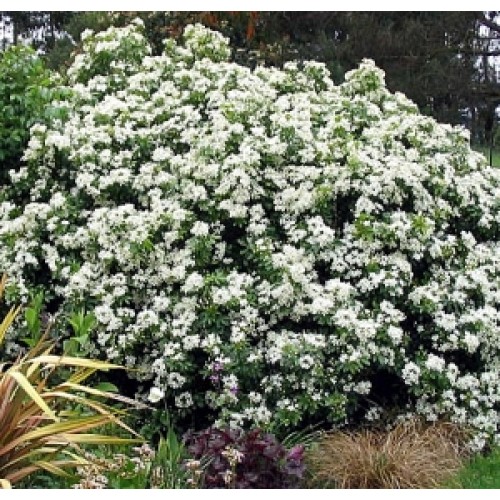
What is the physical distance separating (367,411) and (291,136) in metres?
1.71

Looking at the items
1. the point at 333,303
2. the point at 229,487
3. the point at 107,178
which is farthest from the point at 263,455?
the point at 107,178

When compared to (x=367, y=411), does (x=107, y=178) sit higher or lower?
higher

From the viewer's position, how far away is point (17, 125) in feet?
19.3

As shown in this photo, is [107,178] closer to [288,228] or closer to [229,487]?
[288,228]

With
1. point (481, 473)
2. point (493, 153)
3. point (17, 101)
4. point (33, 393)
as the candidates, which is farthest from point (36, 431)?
point (493, 153)

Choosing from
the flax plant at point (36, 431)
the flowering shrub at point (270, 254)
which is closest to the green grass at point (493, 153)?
the flowering shrub at point (270, 254)

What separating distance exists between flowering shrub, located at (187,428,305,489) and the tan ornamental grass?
0.73 ft

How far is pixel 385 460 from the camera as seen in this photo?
3953 millimetres

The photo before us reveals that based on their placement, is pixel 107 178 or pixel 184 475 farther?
pixel 107 178

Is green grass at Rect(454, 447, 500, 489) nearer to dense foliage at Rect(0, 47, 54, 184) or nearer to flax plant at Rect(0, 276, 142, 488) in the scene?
flax plant at Rect(0, 276, 142, 488)

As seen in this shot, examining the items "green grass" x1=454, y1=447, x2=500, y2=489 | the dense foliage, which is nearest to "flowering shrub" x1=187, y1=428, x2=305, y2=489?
"green grass" x1=454, y1=447, x2=500, y2=489

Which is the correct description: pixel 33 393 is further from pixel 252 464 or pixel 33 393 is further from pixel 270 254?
pixel 270 254

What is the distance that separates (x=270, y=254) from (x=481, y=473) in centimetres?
158

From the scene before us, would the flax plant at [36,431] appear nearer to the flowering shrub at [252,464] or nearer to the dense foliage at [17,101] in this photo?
the flowering shrub at [252,464]
